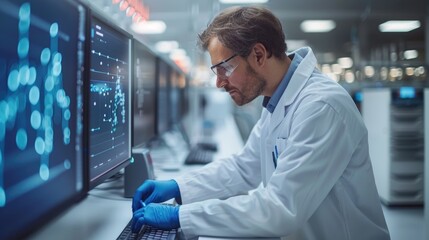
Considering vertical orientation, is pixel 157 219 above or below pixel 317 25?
below

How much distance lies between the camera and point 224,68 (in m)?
1.15

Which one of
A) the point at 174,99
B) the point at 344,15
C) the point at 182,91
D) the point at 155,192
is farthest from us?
the point at 344,15

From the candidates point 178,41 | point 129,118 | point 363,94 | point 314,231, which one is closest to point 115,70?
point 129,118

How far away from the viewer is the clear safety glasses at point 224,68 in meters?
1.13

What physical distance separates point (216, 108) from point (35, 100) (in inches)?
326

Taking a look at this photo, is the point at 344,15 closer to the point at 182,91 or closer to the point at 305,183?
the point at 182,91

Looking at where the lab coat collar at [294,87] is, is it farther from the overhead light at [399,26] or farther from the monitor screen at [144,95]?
the overhead light at [399,26]

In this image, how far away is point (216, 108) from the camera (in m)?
8.95

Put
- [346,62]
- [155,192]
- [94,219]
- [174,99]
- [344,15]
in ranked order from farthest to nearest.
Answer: [346,62] < [344,15] < [174,99] < [155,192] < [94,219]


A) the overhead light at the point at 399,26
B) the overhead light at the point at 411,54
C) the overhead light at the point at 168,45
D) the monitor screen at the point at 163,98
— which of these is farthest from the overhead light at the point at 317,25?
the monitor screen at the point at 163,98

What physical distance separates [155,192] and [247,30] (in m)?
0.56

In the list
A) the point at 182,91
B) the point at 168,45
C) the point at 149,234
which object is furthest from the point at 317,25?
the point at 149,234

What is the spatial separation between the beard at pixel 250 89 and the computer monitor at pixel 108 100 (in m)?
0.35

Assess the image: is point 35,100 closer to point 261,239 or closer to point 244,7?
point 261,239
